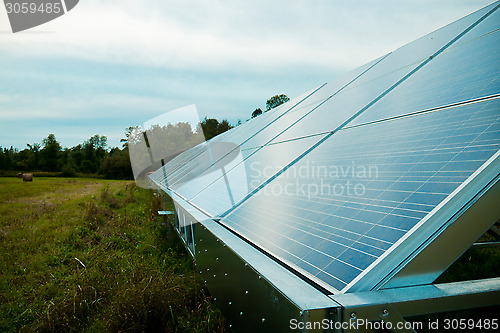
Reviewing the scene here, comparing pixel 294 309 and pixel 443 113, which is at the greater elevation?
pixel 443 113

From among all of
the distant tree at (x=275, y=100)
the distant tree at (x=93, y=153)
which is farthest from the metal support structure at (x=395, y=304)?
the distant tree at (x=275, y=100)

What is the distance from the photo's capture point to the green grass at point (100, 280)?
3234 mm

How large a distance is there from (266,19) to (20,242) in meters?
8.91

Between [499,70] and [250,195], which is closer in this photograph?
[499,70]

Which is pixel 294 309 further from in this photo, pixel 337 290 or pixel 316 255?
pixel 316 255

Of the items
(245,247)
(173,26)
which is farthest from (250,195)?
(173,26)

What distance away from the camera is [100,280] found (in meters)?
4.42

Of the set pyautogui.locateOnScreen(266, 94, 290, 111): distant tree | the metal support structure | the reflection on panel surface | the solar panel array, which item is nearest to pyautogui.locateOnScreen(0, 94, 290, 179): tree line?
pyautogui.locateOnScreen(266, 94, 290, 111): distant tree

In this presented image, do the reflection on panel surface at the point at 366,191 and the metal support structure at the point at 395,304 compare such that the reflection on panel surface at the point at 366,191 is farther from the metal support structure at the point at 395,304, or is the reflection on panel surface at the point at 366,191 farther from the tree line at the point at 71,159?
the tree line at the point at 71,159

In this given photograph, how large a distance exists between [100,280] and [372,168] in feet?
12.8

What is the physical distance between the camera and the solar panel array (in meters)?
1.45

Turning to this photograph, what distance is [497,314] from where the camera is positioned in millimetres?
3768

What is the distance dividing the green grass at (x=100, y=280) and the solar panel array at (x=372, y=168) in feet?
3.39

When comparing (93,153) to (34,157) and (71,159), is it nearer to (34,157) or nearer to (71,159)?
(71,159)
